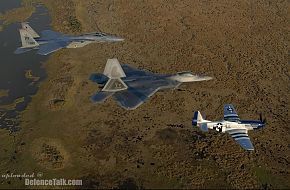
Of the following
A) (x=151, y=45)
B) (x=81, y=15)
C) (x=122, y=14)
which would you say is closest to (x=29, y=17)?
(x=81, y=15)

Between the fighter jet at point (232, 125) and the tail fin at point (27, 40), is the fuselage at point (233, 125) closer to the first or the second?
the fighter jet at point (232, 125)

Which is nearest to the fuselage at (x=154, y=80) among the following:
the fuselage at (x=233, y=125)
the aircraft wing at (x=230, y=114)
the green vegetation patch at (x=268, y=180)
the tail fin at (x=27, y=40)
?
the aircraft wing at (x=230, y=114)

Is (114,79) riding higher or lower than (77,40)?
lower

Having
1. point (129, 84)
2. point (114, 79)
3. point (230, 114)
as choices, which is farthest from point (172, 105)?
point (114, 79)

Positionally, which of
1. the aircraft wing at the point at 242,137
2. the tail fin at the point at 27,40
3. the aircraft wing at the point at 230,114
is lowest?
the aircraft wing at the point at 242,137

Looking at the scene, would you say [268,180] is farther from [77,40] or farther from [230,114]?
[77,40]

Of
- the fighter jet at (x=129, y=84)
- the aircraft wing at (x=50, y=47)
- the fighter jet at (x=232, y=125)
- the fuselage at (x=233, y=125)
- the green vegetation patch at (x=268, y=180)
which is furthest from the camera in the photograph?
the aircraft wing at (x=50, y=47)
